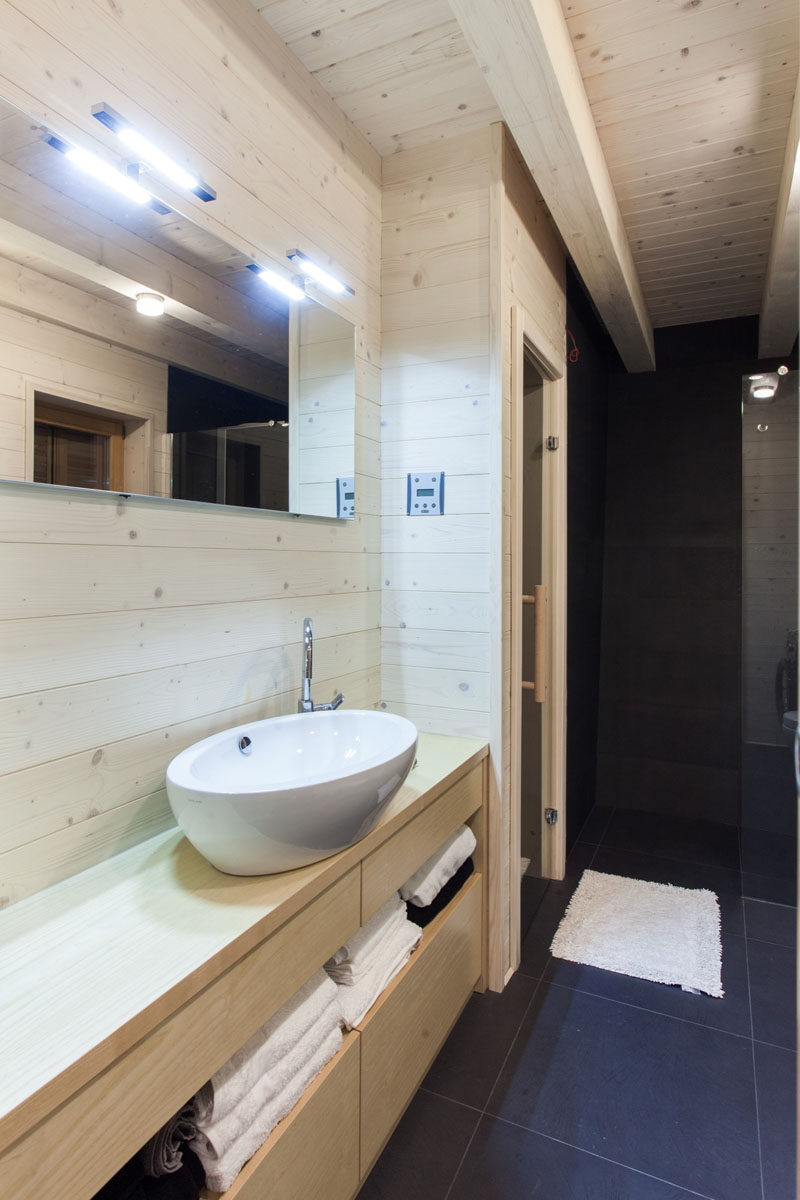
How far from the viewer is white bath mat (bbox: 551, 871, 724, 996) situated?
83.3 inches

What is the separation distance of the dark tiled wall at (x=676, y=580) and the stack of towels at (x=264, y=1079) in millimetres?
2685

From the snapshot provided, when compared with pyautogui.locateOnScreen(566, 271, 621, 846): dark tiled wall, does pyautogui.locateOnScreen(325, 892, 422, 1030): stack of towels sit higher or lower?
lower

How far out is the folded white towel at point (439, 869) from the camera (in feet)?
5.05

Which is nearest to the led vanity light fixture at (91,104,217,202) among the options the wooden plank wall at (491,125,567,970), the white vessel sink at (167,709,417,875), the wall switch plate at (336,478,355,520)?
the wall switch plate at (336,478,355,520)

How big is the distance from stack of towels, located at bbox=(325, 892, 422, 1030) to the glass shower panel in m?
1.83

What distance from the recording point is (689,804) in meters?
3.35

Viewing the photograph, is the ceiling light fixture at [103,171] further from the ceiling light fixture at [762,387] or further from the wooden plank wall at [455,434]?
the ceiling light fixture at [762,387]

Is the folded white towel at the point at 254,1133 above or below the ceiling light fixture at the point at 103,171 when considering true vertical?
below

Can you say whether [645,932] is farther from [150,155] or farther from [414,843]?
[150,155]

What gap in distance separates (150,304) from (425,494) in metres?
0.96

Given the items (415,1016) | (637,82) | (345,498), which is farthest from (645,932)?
(637,82)

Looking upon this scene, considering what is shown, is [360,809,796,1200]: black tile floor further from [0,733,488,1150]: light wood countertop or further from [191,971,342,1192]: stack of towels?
[0,733,488,1150]: light wood countertop

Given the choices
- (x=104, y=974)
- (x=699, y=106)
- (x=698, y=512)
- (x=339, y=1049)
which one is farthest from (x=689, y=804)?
(x=104, y=974)

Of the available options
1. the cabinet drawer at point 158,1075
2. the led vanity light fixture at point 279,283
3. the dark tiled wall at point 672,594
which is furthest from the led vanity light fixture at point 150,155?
the dark tiled wall at point 672,594
